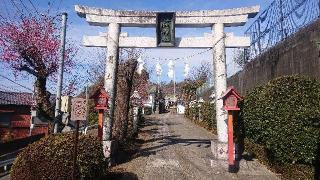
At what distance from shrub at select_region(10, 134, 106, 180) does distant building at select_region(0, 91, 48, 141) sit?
25.2 m

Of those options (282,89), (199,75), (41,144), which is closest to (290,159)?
(282,89)

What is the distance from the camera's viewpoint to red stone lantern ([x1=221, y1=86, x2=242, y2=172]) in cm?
1280

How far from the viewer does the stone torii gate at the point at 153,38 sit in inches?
553

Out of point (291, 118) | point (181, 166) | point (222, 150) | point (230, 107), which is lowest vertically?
point (181, 166)

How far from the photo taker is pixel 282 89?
11.2 m

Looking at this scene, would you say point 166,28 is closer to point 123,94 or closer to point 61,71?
point 61,71

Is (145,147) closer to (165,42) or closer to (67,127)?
(67,127)

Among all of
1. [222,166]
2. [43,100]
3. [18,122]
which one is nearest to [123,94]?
[43,100]

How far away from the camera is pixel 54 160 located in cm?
894

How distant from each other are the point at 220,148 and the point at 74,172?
6413 mm

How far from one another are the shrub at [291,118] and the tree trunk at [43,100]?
902 centimetres

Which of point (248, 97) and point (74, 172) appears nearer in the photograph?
point (74, 172)

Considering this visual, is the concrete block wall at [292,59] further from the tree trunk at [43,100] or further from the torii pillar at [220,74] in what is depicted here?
the tree trunk at [43,100]

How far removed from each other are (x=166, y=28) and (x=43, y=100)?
6313mm
